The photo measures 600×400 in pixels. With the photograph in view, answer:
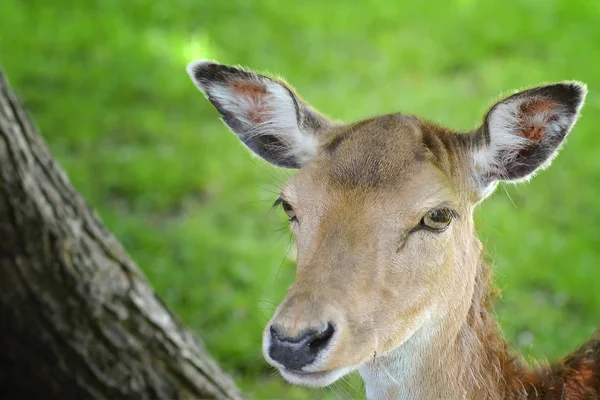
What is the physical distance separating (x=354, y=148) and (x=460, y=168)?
1.69ft

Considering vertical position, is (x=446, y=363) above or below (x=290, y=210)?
below

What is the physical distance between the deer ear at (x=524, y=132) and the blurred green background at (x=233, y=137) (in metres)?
1.83

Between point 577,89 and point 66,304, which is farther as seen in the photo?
point 66,304

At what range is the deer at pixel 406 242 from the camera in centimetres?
396

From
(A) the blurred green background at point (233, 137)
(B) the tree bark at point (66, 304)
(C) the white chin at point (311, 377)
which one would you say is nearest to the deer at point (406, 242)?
(C) the white chin at point (311, 377)

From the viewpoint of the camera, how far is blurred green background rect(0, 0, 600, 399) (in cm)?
785

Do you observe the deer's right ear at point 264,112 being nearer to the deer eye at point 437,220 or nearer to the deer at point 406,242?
the deer at point 406,242

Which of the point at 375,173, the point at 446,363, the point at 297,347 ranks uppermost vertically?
the point at 375,173

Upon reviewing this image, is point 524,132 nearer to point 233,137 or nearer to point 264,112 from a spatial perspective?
point 264,112

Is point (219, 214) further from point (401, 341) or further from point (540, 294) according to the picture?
point (401, 341)

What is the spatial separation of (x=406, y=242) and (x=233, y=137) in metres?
6.17

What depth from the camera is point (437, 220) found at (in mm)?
4238

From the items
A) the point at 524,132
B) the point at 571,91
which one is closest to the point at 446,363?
the point at 524,132

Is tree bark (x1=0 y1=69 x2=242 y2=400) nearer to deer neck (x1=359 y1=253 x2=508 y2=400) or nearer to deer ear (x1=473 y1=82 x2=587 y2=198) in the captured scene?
deer neck (x1=359 y1=253 x2=508 y2=400)
